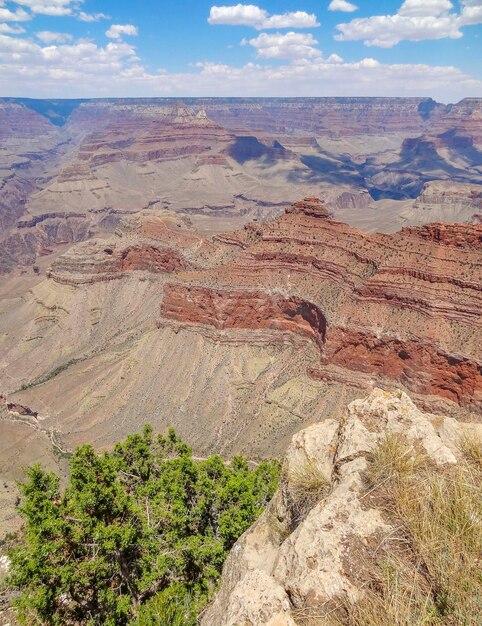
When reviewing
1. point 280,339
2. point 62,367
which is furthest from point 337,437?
point 62,367

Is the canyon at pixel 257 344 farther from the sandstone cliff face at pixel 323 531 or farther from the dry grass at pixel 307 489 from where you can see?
the dry grass at pixel 307 489

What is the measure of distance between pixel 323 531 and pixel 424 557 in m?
3.00

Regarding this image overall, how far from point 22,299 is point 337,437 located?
103m

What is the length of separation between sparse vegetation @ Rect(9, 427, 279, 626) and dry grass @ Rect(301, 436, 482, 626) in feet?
40.3

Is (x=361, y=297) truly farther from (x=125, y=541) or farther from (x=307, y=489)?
(x=307, y=489)

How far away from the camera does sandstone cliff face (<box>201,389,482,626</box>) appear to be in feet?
35.4

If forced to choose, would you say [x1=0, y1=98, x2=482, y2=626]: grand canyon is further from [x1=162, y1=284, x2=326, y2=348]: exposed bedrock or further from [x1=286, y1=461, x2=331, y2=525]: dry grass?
[x1=286, y1=461, x2=331, y2=525]: dry grass

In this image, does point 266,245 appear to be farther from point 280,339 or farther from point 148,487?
point 148,487

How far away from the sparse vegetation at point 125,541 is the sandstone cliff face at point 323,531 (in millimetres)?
6471

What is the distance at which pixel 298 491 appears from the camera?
15625 mm

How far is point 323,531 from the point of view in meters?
11.9

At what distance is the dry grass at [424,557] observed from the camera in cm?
845

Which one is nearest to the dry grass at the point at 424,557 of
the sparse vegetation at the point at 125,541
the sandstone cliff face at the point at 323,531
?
the sandstone cliff face at the point at 323,531

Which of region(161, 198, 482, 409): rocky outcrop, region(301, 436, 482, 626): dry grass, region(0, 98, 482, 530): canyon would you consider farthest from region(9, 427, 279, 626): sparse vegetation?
region(161, 198, 482, 409): rocky outcrop
